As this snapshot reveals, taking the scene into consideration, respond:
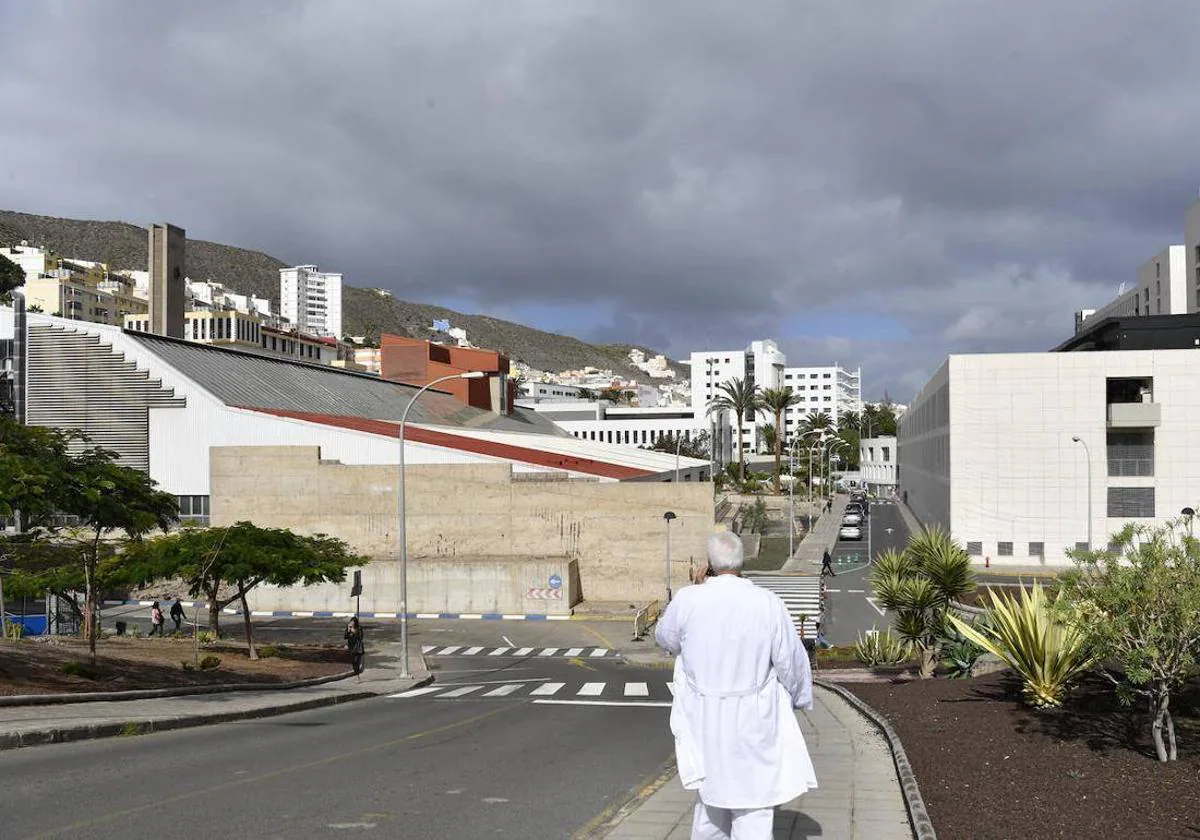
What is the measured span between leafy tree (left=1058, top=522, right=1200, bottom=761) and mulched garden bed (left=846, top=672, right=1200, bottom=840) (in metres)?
0.73

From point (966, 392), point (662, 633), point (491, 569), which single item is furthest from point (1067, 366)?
point (662, 633)

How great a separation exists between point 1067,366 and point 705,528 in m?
24.0

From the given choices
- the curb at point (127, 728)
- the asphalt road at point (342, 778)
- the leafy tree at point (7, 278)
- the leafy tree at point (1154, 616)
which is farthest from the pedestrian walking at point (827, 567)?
the leafy tree at point (7, 278)

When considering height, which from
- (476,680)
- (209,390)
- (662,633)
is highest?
(209,390)

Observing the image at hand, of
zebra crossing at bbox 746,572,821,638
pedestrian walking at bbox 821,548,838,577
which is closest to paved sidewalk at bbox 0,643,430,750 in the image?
zebra crossing at bbox 746,572,821,638

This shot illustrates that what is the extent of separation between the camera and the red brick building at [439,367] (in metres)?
94.4

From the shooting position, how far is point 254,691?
23219mm

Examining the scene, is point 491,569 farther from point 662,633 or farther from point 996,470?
point 662,633

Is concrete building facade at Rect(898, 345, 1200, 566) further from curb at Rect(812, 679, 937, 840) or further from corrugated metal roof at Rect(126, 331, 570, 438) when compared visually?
curb at Rect(812, 679, 937, 840)

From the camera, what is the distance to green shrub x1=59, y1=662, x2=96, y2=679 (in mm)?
20469

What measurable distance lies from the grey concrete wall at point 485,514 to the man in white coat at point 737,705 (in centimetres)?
4293

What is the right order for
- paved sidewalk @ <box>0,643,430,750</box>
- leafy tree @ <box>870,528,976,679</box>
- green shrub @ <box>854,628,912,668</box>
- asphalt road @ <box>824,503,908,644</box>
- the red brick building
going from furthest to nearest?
the red brick building, asphalt road @ <box>824,503,908,644</box>, green shrub @ <box>854,628,912,668</box>, leafy tree @ <box>870,528,976,679</box>, paved sidewalk @ <box>0,643,430,750</box>

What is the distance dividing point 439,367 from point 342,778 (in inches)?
3357

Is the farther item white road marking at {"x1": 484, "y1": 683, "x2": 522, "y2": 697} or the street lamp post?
the street lamp post
